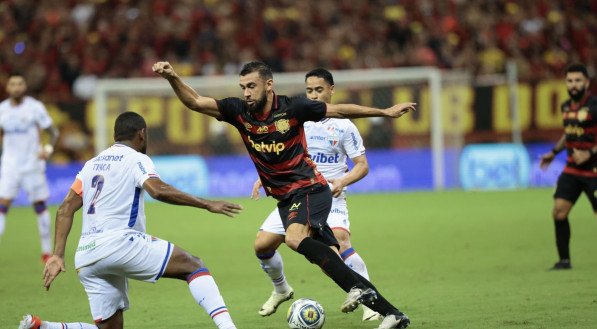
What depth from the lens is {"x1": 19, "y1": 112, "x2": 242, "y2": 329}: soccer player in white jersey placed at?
6.94 m

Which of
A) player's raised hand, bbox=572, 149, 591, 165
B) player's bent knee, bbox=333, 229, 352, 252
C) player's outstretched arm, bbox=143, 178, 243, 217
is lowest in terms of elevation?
player's bent knee, bbox=333, 229, 352, 252

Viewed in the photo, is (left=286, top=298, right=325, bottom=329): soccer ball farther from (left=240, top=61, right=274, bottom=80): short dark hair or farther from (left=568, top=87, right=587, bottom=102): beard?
(left=568, top=87, right=587, bottom=102): beard

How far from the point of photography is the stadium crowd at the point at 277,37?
23.9 meters

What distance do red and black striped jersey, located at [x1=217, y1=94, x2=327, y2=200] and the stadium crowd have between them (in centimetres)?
1533

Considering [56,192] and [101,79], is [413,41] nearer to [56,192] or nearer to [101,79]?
[101,79]

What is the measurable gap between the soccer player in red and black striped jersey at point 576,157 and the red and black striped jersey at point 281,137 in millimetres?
4427

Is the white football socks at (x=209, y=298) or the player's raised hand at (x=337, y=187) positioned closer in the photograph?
the white football socks at (x=209, y=298)

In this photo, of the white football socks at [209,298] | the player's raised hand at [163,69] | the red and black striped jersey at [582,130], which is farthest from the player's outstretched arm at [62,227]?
the red and black striped jersey at [582,130]

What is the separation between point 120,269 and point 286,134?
1.75 metres

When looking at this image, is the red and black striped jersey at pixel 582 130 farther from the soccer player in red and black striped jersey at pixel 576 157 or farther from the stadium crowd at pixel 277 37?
the stadium crowd at pixel 277 37

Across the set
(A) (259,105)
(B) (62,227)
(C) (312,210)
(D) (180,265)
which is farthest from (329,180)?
(B) (62,227)

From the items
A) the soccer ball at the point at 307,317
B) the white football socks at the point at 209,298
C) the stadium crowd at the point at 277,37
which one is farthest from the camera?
the stadium crowd at the point at 277,37

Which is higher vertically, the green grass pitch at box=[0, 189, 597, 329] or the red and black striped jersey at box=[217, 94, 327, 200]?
the red and black striped jersey at box=[217, 94, 327, 200]

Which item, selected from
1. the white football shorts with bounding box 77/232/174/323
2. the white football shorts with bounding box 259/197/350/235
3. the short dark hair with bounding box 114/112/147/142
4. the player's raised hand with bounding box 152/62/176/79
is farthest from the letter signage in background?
the white football shorts with bounding box 77/232/174/323
